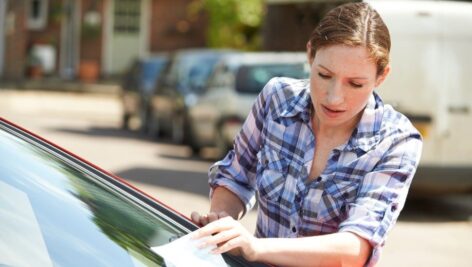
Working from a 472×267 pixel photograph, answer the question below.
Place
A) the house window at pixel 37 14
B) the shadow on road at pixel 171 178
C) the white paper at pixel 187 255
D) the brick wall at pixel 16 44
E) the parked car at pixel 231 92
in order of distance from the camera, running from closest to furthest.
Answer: the white paper at pixel 187 255 → the shadow on road at pixel 171 178 → the parked car at pixel 231 92 → the brick wall at pixel 16 44 → the house window at pixel 37 14

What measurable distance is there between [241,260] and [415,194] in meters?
9.48

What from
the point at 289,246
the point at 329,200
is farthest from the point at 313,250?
the point at 329,200

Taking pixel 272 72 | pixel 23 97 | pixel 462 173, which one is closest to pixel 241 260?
pixel 462 173

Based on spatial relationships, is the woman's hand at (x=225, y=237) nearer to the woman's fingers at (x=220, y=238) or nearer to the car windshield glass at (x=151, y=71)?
the woman's fingers at (x=220, y=238)

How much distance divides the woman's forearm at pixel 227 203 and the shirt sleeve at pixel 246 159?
0.04 ft

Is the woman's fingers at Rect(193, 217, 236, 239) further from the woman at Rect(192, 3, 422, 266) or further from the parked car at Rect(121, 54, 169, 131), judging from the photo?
the parked car at Rect(121, 54, 169, 131)

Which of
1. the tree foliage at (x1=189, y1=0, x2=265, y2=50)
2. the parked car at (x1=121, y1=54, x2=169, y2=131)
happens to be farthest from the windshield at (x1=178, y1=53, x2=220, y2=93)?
the tree foliage at (x1=189, y1=0, x2=265, y2=50)

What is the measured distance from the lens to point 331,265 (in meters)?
2.67

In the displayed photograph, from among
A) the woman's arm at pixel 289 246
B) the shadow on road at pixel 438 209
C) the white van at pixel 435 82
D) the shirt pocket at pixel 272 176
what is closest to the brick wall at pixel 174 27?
the shadow on road at pixel 438 209

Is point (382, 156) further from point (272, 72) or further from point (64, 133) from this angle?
point (64, 133)

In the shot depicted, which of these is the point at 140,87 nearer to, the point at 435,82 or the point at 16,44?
the point at 435,82

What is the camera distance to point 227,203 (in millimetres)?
3025

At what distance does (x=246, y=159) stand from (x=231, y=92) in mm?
12119

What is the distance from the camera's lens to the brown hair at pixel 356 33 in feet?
8.96
